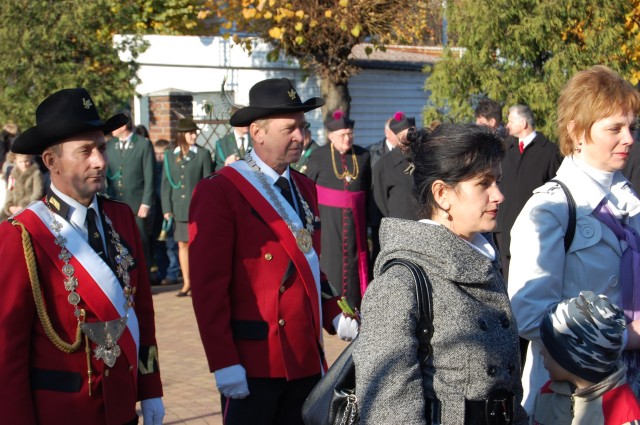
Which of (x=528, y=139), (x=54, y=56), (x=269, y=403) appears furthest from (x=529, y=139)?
(x=54, y=56)

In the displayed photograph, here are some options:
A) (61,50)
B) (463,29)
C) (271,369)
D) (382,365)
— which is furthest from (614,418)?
(61,50)

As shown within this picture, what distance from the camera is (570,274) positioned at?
13.2ft

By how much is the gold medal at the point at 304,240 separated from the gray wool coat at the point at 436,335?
149 cm

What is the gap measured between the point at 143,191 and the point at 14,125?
236 cm

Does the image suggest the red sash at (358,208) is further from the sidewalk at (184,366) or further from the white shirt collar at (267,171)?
the white shirt collar at (267,171)

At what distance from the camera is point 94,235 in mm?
4227

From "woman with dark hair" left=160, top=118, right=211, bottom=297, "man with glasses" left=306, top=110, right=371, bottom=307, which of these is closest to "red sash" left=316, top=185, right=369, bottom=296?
"man with glasses" left=306, top=110, right=371, bottom=307

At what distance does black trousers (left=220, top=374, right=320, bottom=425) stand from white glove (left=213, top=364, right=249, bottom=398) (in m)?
0.09

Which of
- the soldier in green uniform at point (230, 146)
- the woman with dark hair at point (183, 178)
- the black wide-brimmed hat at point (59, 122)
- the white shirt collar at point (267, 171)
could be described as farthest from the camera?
the soldier in green uniform at point (230, 146)

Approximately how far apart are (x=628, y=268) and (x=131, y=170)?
924 cm

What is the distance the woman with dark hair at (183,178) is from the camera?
12.9 m

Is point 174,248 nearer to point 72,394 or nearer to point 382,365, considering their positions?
point 72,394

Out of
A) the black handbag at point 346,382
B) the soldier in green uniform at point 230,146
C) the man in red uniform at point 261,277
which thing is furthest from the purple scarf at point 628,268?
the soldier in green uniform at point 230,146

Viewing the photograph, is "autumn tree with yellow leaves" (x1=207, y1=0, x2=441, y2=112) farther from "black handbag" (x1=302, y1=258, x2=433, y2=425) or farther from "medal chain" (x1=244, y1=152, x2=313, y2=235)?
"black handbag" (x1=302, y1=258, x2=433, y2=425)
